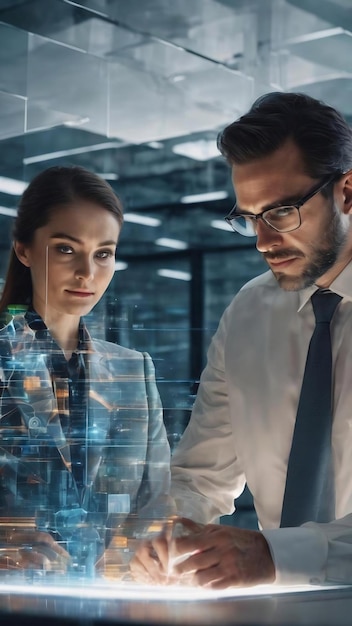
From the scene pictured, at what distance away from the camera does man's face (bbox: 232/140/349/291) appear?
63.8 inches

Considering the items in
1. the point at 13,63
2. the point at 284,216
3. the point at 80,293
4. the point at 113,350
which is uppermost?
the point at 13,63

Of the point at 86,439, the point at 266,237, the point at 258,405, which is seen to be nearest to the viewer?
the point at 86,439

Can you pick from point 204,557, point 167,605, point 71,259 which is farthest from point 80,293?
point 167,605

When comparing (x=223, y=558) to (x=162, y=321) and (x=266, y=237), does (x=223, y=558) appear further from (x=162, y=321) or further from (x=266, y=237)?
(x=162, y=321)

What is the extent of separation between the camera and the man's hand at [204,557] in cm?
128

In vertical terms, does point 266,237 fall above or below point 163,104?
below

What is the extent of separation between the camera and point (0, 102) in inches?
95.5

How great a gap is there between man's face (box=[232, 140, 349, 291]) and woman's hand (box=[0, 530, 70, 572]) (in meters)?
0.57

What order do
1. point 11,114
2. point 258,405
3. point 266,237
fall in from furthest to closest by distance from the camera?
point 11,114, point 258,405, point 266,237

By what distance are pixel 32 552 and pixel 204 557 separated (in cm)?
27

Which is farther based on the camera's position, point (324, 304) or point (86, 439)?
point (324, 304)

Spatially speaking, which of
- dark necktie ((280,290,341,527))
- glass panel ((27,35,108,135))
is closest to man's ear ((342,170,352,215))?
dark necktie ((280,290,341,527))

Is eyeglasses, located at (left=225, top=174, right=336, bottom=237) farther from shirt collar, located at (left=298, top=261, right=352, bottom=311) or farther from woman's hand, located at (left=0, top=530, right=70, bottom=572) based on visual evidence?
woman's hand, located at (left=0, top=530, right=70, bottom=572)

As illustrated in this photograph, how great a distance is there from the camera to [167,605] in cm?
116
